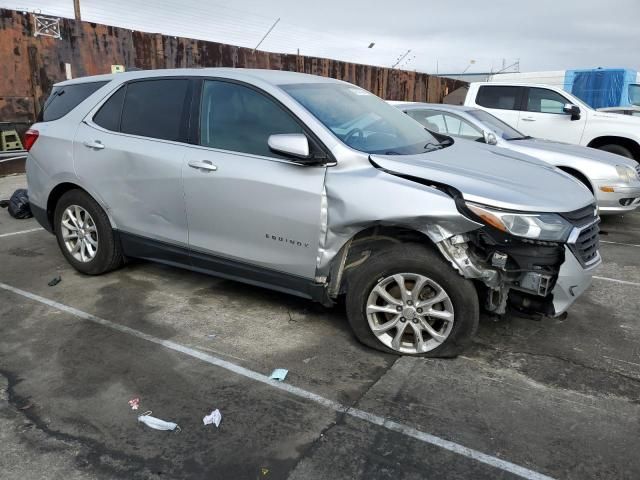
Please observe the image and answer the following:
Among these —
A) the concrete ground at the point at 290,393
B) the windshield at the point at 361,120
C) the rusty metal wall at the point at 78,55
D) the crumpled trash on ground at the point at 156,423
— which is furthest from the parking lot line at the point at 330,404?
the rusty metal wall at the point at 78,55

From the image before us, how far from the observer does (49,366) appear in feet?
11.0

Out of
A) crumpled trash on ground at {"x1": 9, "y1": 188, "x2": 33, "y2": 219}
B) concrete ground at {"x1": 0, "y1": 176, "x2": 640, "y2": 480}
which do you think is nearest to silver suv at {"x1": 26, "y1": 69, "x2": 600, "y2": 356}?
concrete ground at {"x1": 0, "y1": 176, "x2": 640, "y2": 480}

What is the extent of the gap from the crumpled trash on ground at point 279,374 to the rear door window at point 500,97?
804 centimetres

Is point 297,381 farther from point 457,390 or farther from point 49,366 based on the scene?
point 49,366

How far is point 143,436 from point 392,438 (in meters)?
1.25

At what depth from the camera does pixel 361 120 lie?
157 inches

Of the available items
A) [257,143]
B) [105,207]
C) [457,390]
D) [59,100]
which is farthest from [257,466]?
[59,100]

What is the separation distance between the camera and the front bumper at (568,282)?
3.21 m

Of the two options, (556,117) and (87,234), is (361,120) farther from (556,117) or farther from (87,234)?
(556,117)

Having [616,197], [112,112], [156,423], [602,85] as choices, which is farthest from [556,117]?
[602,85]

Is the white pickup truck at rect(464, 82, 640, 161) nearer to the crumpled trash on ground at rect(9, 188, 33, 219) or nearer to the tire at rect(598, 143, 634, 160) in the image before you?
the tire at rect(598, 143, 634, 160)

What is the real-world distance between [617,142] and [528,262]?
7.24 meters

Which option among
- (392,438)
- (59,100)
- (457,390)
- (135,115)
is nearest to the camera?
(392,438)

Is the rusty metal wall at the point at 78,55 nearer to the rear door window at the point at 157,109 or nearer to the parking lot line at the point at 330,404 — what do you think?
the rear door window at the point at 157,109
